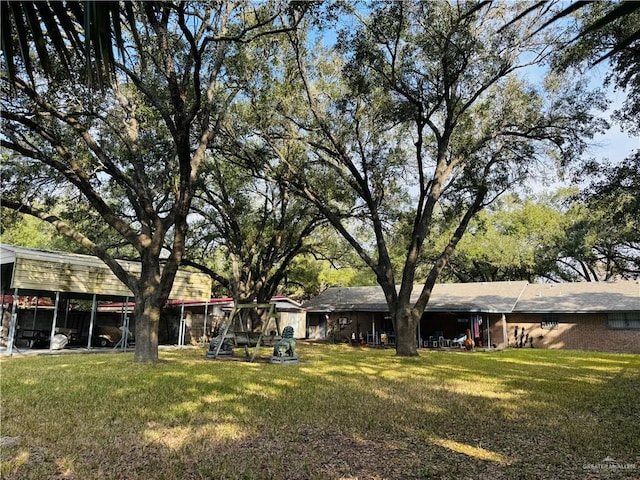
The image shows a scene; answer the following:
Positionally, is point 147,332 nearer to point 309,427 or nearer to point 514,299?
point 309,427

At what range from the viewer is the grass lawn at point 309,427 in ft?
14.1

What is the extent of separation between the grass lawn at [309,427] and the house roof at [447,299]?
15.5m

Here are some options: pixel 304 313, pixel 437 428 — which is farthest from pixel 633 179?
pixel 304 313

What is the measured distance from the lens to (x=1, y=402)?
6.68 m

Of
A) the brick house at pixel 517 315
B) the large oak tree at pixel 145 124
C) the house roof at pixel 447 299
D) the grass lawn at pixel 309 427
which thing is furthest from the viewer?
the house roof at pixel 447 299

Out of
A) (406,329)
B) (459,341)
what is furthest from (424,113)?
(459,341)

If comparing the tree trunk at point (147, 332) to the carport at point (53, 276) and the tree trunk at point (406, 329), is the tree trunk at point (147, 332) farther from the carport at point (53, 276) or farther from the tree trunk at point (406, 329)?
the tree trunk at point (406, 329)

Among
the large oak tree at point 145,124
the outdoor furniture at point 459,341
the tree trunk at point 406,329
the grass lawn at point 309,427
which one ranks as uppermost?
the large oak tree at point 145,124

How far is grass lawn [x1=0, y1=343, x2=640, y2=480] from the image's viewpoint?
429cm

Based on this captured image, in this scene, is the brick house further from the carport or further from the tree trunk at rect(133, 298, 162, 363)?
the tree trunk at rect(133, 298, 162, 363)

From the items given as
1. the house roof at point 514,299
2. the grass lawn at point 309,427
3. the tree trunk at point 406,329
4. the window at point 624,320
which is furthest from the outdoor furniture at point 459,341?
the grass lawn at point 309,427

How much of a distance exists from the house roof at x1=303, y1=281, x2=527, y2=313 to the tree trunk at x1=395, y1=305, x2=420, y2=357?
31.7 ft

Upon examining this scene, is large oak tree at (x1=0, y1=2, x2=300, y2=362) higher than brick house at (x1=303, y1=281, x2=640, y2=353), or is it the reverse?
large oak tree at (x1=0, y1=2, x2=300, y2=362)

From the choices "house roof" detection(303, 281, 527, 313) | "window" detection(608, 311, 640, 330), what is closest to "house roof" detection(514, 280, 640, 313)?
"window" detection(608, 311, 640, 330)
